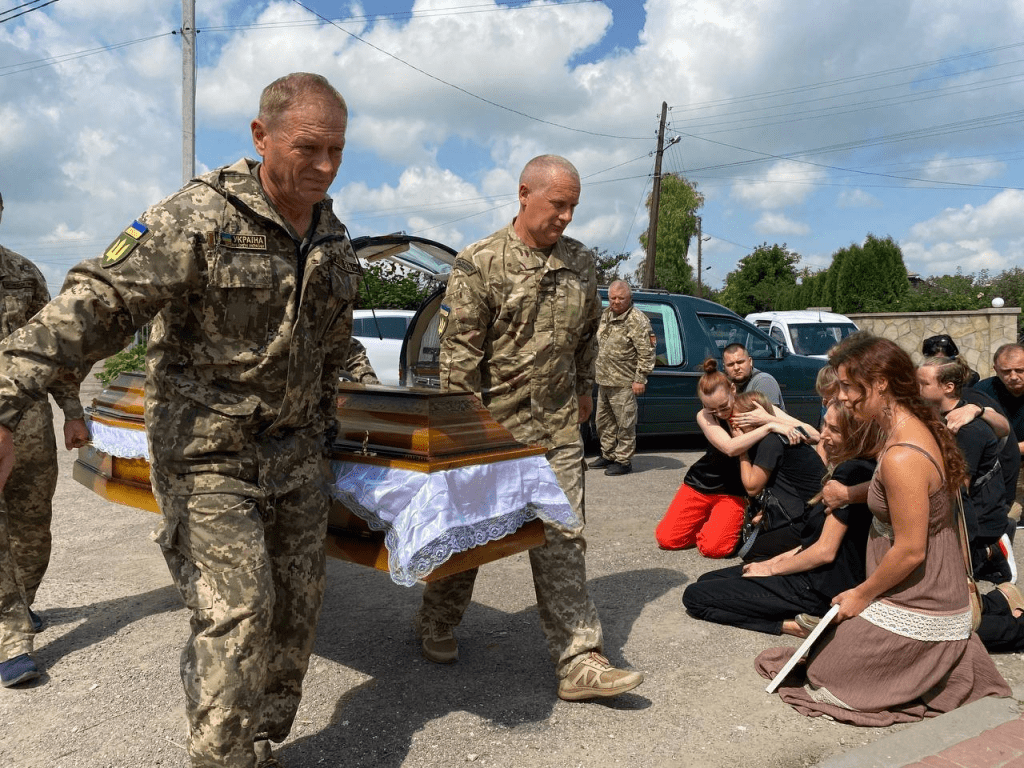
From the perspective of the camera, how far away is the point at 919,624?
3.43 m

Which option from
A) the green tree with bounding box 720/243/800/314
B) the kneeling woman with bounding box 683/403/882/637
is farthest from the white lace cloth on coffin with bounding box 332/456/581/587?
the green tree with bounding box 720/243/800/314

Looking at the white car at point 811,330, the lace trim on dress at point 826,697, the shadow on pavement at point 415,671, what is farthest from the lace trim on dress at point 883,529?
the white car at point 811,330

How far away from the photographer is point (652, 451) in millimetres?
10555

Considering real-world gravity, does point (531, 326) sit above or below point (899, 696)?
above

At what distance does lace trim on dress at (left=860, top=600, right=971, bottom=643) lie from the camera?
342cm

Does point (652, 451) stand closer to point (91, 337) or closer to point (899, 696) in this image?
point (899, 696)

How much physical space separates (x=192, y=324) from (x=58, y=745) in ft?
5.52

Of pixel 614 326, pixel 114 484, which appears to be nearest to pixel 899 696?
pixel 114 484

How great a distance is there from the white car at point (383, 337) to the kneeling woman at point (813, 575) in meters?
4.90

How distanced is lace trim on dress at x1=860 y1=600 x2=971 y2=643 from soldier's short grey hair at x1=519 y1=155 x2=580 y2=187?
205 centimetres

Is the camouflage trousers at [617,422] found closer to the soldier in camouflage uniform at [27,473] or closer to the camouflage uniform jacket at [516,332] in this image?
the camouflage uniform jacket at [516,332]

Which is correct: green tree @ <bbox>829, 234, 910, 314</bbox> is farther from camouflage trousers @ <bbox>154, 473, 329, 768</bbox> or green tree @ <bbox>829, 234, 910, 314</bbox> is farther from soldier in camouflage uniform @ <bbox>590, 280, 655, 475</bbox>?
camouflage trousers @ <bbox>154, 473, 329, 768</bbox>

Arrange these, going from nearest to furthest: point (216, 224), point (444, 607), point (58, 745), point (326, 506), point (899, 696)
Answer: point (216, 224), point (326, 506), point (58, 745), point (899, 696), point (444, 607)

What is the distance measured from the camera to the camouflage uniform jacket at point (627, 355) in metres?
8.84
